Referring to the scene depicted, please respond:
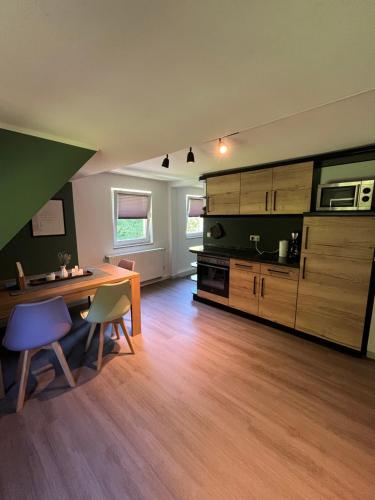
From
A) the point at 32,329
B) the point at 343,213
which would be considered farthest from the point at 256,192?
the point at 32,329

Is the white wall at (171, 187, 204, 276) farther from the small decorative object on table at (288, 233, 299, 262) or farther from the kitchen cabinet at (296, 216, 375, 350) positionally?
the kitchen cabinet at (296, 216, 375, 350)

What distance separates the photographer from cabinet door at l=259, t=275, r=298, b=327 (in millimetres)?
2854

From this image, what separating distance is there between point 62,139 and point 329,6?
1689mm

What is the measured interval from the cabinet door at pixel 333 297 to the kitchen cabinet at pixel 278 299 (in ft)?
0.28

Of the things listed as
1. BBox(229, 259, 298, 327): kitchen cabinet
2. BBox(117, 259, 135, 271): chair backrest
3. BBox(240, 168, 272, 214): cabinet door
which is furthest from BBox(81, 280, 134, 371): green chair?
BBox(240, 168, 272, 214): cabinet door

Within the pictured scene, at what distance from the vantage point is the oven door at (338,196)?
8.06 ft

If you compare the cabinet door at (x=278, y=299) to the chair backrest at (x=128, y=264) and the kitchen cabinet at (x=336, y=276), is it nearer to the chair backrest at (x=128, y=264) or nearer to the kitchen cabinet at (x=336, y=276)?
the kitchen cabinet at (x=336, y=276)

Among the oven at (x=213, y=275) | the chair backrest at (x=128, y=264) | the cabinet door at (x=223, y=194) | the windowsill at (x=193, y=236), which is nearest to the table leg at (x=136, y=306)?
the chair backrest at (x=128, y=264)

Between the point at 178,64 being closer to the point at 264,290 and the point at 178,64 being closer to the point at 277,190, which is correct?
the point at 277,190

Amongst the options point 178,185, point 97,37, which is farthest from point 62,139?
point 178,185

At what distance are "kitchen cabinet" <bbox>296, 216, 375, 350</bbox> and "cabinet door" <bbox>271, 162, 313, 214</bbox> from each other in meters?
0.38

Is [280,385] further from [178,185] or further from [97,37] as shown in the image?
[178,185]

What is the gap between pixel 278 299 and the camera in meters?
2.97

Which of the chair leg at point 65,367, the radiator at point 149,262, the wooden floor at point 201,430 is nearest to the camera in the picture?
the wooden floor at point 201,430
